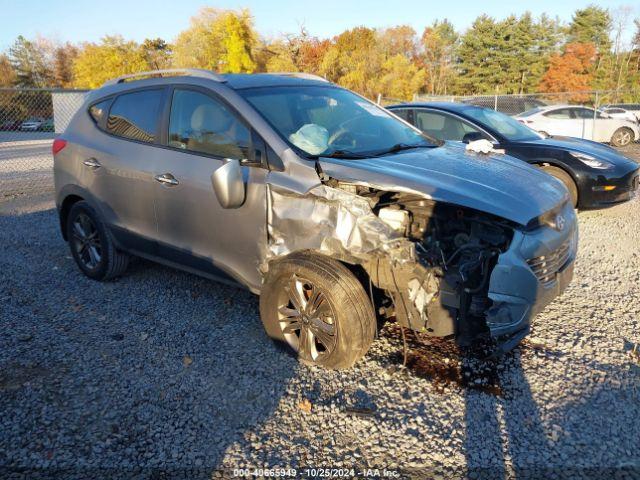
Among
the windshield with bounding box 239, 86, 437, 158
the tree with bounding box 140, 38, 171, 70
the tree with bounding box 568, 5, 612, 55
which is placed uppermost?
the tree with bounding box 568, 5, 612, 55

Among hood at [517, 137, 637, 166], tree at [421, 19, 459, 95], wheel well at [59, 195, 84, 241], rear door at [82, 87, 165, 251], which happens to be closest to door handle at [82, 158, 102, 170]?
rear door at [82, 87, 165, 251]

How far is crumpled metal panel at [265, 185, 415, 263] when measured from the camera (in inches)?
123

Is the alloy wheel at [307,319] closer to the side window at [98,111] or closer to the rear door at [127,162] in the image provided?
the rear door at [127,162]

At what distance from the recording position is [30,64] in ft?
193

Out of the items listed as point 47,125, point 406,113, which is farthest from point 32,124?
point 406,113

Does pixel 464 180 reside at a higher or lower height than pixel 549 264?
higher

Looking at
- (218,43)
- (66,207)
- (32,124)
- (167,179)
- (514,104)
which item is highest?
(218,43)

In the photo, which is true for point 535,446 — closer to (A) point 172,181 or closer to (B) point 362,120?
(B) point 362,120

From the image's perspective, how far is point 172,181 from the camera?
3963mm

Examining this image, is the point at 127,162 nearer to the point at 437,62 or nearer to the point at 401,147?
the point at 401,147

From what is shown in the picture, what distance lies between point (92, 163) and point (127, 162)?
55 cm

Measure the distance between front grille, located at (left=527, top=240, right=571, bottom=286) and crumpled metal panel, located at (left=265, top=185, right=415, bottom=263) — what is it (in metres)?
A: 0.71

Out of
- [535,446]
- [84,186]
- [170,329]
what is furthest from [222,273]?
[535,446]

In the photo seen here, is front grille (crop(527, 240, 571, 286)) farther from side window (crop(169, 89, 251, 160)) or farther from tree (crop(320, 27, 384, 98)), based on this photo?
tree (crop(320, 27, 384, 98))
